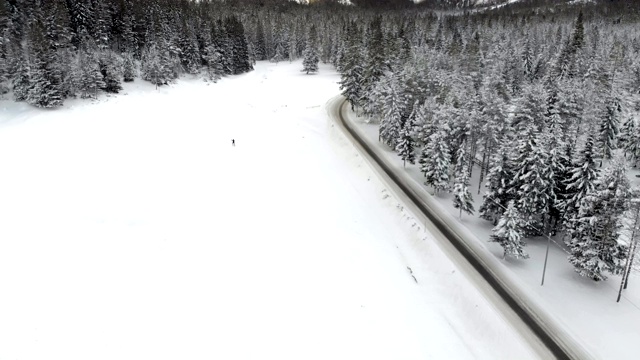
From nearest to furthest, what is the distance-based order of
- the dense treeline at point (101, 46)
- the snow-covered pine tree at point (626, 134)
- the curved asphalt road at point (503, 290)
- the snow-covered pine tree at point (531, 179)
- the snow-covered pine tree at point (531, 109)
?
the curved asphalt road at point (503, 290) → the snow-covered pine tree at point (531, 179) → the snow-covered pine tree at point (531, 109) → the snow-covered pine tree at point (626, 134) → the dense treeline at point (101, 46)

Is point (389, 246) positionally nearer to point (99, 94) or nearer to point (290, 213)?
point (290, 213)

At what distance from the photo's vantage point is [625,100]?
63312mm

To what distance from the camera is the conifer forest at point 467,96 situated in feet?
103

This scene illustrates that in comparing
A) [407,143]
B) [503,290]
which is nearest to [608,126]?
[407,143]

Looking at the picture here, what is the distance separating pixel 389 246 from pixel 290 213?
1103 cm

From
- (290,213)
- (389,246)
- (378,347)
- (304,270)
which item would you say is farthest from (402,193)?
(378,347)

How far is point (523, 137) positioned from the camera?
36.8 metres

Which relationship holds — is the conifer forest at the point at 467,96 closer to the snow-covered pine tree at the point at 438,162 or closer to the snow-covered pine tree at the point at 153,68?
the snow-covered pine tree at the point at 438,162

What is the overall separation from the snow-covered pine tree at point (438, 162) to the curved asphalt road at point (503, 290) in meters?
2.85

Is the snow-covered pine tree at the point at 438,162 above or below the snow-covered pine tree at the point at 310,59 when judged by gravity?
below

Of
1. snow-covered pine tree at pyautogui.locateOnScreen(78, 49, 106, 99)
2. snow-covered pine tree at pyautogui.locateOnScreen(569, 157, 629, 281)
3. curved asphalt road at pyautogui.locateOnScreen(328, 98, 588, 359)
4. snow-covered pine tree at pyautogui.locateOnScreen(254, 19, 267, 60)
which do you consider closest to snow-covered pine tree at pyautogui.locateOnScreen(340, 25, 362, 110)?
curved asphalt road at pyautogui.locateOnScreen(328, 98, 588, 359)

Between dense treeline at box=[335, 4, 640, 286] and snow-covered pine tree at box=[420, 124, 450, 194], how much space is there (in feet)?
0.38

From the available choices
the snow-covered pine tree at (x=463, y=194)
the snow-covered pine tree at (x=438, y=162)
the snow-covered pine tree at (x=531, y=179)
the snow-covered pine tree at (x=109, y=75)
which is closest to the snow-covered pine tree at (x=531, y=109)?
the snow-covered pine tree at (x=438, y=162)

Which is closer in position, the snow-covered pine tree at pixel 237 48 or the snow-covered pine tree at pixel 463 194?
the snow-covered pine tree at pixel 463 194
